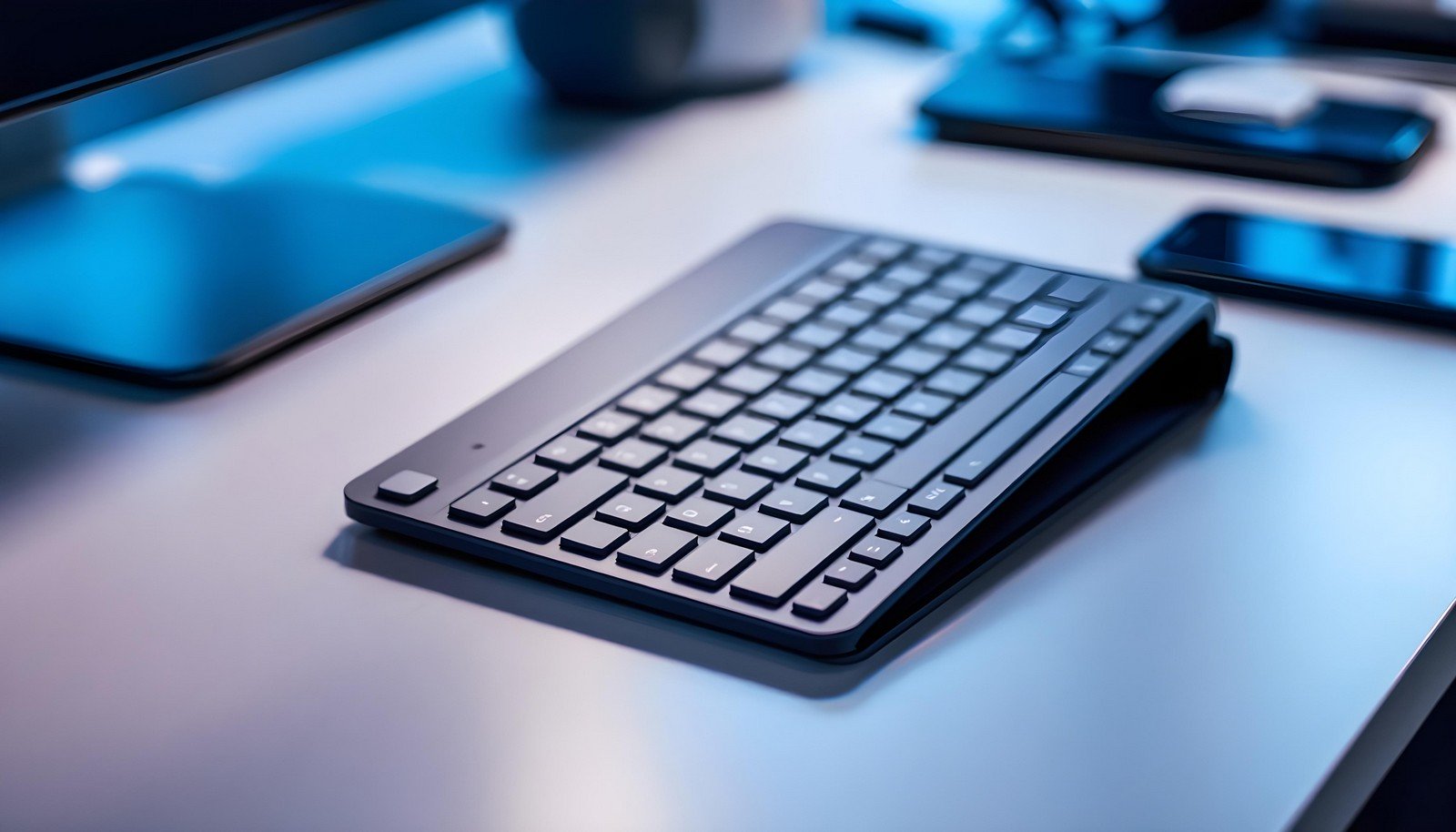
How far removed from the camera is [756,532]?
42 centimetres

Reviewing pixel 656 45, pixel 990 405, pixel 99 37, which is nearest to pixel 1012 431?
pixel 990 405

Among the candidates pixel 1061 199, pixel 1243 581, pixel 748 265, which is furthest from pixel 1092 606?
pixel 1061 199

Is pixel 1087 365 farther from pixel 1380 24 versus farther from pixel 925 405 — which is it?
pixel 1380 24

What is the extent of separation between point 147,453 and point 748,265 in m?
0.24

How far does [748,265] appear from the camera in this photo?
2.01 feet

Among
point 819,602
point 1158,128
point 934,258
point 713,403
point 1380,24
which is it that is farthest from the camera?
point 1380,24

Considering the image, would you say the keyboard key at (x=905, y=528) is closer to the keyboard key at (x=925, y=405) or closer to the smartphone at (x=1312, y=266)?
the keyboard key at (x=925, y=405)

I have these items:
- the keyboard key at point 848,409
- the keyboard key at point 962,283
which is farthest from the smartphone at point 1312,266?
the keyboard key at point 848,409

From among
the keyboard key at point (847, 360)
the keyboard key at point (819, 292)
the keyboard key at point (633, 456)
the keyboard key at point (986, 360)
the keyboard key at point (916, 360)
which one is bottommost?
the keyboard key at point (986, 360)

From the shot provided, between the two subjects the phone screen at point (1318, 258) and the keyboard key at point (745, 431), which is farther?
the phone screen at point (1318, 258)

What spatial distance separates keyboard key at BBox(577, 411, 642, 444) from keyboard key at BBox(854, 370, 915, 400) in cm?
8

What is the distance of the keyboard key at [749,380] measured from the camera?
51 cm

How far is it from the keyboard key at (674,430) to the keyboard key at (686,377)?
0.02 meters

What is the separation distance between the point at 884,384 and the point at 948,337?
1.8 inches
